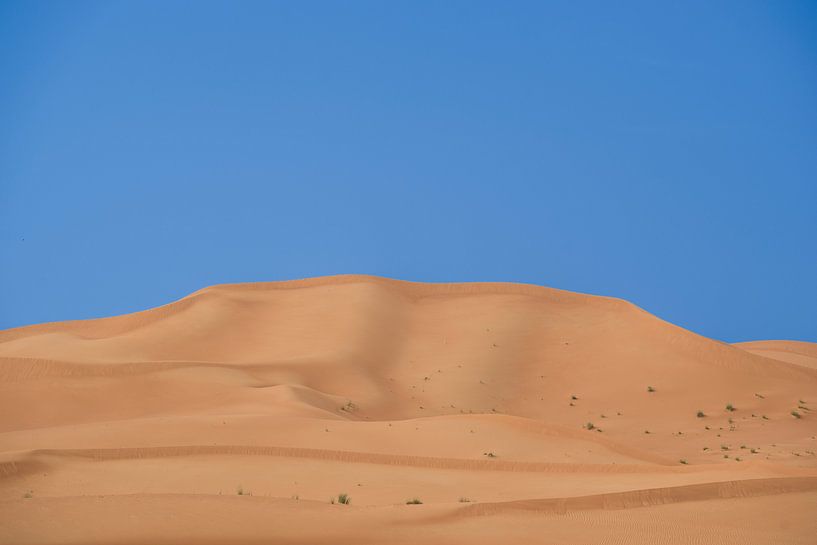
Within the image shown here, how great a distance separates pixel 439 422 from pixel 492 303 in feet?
65.8

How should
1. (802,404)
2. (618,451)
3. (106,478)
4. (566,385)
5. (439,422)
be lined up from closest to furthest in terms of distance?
(106,478)
(618,451)
(439,422)
(802,404)
(566,385)

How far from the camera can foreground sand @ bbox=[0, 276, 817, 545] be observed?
12992 mm

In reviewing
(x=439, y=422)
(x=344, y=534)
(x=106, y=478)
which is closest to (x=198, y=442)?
(x=106, y=478)

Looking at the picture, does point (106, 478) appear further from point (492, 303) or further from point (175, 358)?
point (492, 303)

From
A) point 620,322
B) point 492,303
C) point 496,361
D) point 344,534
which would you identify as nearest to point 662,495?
point 344,534

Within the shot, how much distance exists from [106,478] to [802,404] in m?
24.1

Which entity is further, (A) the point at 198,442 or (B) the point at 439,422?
(B) the point at 439,422

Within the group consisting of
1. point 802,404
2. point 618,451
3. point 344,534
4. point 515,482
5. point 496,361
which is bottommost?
point 344,534

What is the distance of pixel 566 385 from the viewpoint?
36062mm

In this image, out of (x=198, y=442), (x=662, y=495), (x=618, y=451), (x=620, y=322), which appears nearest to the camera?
(x=662, y=495)

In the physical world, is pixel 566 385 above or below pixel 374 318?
below

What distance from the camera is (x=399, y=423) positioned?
2564 centimetres

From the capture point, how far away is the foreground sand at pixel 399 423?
42.6 feet

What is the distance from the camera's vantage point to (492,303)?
45375mm
